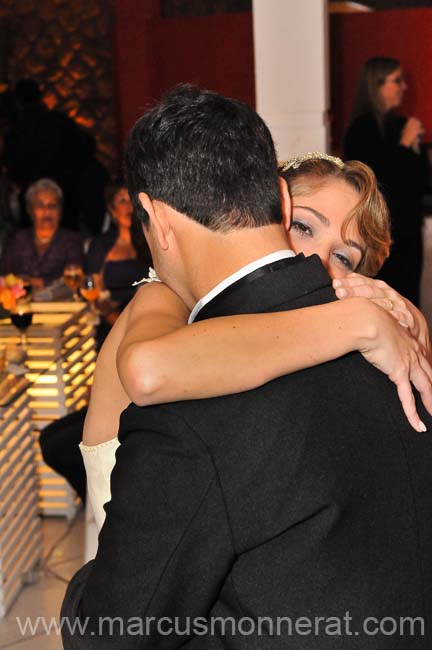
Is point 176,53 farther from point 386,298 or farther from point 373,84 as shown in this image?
point 386,298

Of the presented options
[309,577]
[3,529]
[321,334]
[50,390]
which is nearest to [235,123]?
[321,334]

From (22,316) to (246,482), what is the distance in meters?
2.75

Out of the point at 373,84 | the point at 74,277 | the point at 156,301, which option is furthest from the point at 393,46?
the point at 156,301

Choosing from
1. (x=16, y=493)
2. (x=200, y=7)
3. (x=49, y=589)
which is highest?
(x=200, y=7)

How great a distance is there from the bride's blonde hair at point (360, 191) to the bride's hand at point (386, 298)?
194 millimetres

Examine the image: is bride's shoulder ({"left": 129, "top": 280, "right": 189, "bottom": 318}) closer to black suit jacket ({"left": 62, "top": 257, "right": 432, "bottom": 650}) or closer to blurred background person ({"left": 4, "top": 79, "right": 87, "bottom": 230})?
black suit jacket ({"left": 62, "top": 257, "right": 432, "bottom": 650})

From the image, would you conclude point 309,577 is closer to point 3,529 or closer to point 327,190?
point 327,190

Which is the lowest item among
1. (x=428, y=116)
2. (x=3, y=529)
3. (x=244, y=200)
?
(x=3, y=529)

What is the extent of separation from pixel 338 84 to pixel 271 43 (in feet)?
8.96

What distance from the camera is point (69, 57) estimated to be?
362 inches

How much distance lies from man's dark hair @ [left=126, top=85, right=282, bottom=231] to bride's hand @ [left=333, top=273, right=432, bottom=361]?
0.21m

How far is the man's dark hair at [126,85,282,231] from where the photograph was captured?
1.09m

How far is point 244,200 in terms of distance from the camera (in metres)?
1.10

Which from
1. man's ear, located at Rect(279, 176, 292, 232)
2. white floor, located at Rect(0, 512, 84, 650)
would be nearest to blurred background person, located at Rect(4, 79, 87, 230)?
white floor, located at Rect(0, 512, 84, 650)
